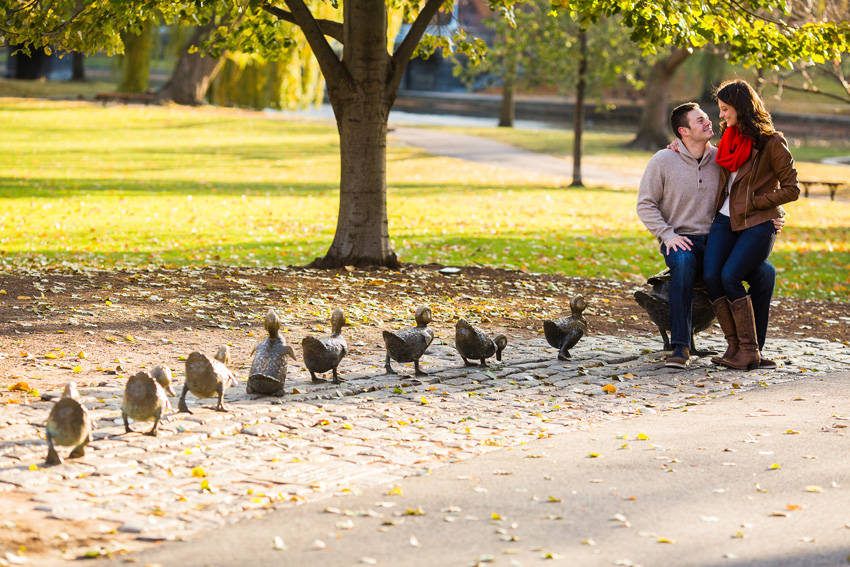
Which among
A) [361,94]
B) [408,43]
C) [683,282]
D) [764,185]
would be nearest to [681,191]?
[764,185]

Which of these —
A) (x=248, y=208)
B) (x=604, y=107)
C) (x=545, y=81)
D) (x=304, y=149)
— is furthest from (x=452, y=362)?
(x=304, y=149)

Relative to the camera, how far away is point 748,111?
7180 millimetres

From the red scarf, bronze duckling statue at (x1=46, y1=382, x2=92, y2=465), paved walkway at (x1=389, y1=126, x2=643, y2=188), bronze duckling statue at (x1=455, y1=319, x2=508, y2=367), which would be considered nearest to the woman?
the red scarf

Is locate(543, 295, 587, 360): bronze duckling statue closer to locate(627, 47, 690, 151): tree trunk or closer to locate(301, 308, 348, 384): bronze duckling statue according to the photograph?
locate(301, 308, 348, 384): bronze duckling statue

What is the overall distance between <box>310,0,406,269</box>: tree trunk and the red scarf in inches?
182

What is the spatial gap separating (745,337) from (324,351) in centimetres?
334

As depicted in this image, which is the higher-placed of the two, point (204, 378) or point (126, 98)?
point (126, 98)

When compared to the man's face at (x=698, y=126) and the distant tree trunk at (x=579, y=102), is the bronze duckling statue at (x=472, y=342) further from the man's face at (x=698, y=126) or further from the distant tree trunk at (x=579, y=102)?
the distant tree trunk at (x=579, y=102)

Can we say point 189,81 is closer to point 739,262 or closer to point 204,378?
point 739,262

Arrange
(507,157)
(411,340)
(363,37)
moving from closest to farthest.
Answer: (411,340) → (363,37) → (507,157)

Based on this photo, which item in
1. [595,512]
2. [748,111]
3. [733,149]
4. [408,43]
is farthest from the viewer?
[408,43]

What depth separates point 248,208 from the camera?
18.8 metres

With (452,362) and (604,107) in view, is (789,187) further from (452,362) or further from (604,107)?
(604,107)

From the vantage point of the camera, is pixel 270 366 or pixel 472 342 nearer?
pixel 270 366
